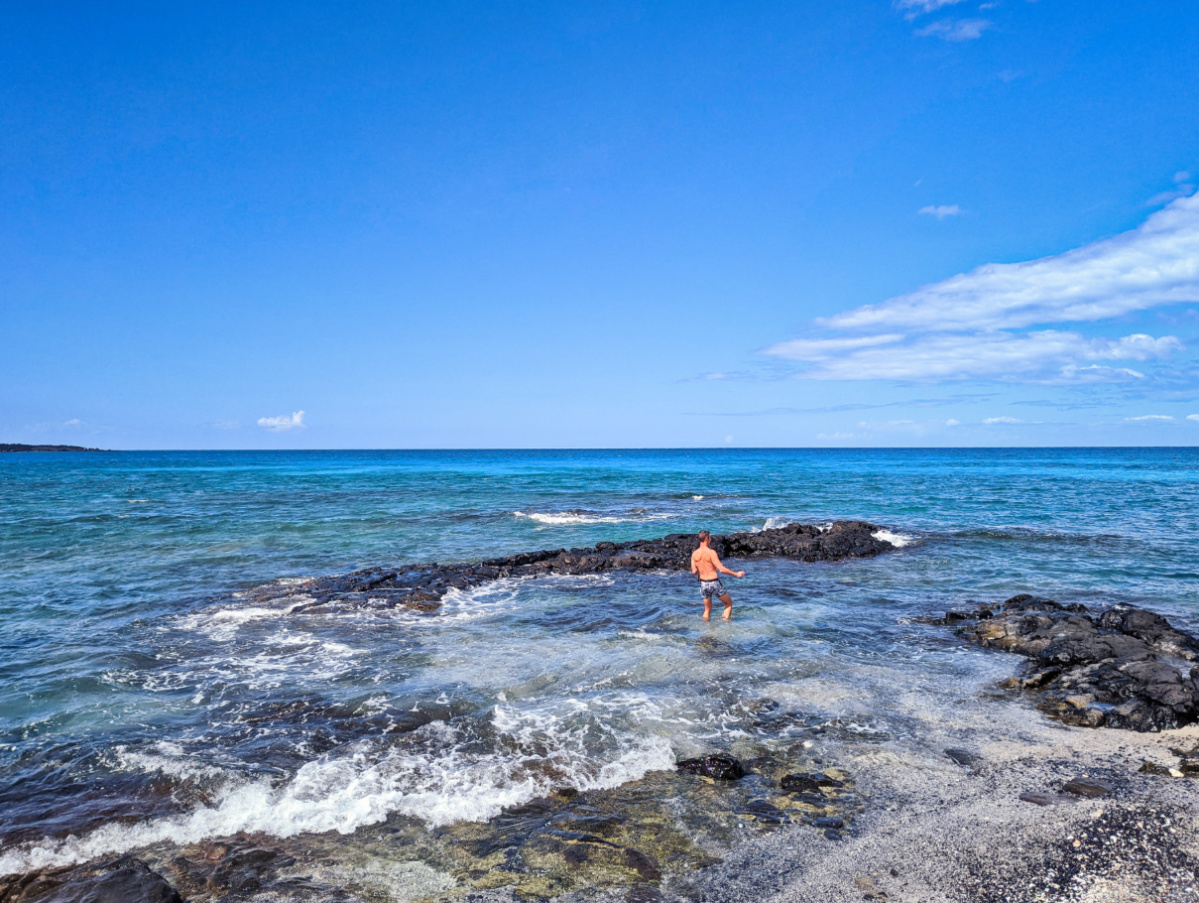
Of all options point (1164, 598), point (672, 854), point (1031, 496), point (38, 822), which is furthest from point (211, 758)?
point (1031, 496)

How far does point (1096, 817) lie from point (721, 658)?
19.4 ft

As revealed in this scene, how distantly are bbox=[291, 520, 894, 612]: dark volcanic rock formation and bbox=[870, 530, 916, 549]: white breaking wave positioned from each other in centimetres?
32

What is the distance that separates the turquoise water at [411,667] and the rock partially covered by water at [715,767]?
0.39 m

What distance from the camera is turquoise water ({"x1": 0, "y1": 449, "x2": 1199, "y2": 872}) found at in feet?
24.2

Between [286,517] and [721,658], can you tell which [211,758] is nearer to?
[721,658]

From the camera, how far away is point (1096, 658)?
11008 millimetres

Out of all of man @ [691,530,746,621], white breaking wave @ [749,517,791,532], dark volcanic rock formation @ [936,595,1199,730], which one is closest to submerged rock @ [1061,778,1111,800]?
dark volcanic rock formation @ [936,595,1199,730]

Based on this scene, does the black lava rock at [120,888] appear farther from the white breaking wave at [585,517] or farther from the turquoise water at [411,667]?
the white breaking wave at [585,517]

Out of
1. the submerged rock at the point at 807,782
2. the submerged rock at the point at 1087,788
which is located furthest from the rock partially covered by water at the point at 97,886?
the submerged rock at the point at 1087,788

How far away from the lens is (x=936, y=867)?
5.74m

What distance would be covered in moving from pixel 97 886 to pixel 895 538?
25.2 metres

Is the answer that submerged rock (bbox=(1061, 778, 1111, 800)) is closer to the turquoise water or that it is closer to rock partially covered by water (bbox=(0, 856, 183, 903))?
the turquoise water

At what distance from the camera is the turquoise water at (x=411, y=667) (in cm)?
738

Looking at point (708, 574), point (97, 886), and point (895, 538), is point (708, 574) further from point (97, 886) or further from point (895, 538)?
point (895, 538)
